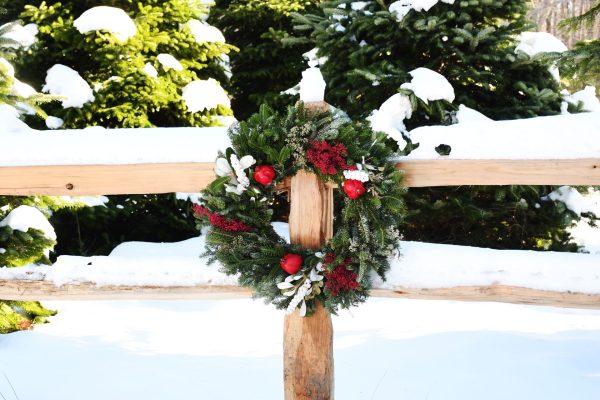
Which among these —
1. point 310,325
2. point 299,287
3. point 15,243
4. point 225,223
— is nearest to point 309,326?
point 310,325

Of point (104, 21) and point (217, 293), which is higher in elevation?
point (104, 21)

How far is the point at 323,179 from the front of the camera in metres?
2.84

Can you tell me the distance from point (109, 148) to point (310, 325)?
1286 mm

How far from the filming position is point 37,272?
3197 mm

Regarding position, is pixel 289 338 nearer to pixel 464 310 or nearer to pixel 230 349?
pixel 230 349

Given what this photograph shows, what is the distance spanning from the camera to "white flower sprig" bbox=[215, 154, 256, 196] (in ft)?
9.11

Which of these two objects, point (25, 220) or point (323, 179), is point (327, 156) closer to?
point (323, 179)

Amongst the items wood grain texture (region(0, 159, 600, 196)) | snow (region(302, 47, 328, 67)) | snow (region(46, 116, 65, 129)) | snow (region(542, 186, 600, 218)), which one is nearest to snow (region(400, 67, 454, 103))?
snow (region(302, 47, 328, 67))

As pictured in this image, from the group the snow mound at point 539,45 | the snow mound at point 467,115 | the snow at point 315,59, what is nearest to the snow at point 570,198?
the snow mound at point 539,45

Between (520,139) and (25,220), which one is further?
(25,220)

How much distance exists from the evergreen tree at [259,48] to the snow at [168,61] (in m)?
1.28

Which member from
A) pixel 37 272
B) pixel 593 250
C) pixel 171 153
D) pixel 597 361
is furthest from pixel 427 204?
pixel 37 272

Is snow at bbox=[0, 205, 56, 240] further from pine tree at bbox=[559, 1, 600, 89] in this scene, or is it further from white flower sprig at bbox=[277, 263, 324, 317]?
pine tree at bbox=[559, 1, 600, 89]

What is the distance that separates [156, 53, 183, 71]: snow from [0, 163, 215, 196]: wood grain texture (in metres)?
3.70
